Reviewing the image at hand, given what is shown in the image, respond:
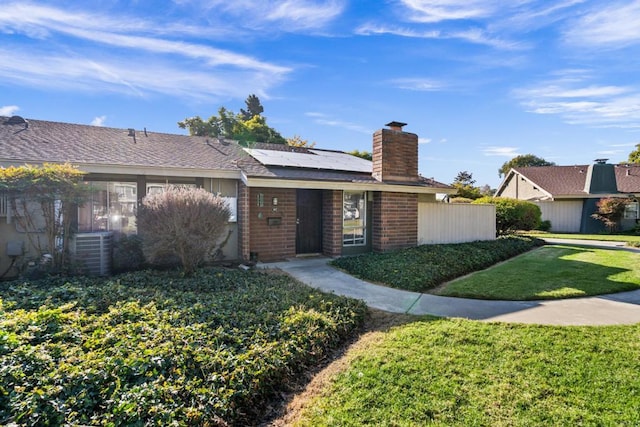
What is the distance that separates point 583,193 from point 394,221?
19906mm

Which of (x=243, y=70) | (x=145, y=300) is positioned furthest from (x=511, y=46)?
(x=145, y=300)

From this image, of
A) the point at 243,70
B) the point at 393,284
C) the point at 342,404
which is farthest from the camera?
the point at 243,70

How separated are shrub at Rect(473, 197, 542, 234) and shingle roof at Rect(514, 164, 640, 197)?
9143 mm

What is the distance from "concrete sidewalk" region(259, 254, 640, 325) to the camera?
527 cm

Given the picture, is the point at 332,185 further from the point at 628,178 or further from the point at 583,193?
the point at 628,178

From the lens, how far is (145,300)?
5.42m

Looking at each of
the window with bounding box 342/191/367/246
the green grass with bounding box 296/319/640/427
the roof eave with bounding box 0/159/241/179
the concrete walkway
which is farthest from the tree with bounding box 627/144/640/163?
the roof eave with bounding box 0/159/241/179

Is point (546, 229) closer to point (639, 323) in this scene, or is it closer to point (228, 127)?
point (639, 323)

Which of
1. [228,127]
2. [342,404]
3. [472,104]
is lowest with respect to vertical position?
[342,404]

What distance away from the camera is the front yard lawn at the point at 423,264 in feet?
25.0

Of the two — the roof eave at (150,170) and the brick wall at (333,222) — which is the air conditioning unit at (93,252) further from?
the brick wall at (333,222)

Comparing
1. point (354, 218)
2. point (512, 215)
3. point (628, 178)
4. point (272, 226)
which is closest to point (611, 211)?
point (628, 178)

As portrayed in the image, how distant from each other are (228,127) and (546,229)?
30.4 meters

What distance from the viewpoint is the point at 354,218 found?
1100 centimetres
